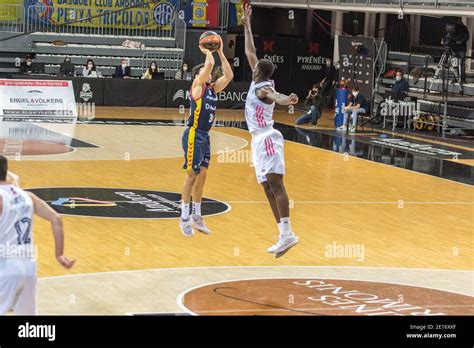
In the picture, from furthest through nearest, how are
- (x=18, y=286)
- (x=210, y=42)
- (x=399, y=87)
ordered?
(x=399, y=87) < (x=210, y=42) < (x=18, y=286)

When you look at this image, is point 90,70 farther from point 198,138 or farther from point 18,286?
point 18,286

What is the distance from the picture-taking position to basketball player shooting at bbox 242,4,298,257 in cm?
1312

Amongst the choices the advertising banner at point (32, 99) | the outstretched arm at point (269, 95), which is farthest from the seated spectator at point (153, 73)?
the outstretched arm at point (269, 95)

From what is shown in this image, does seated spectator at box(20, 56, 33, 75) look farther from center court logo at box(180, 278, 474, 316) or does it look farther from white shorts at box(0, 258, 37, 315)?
white shorts at box(0, 258, 37, 315)

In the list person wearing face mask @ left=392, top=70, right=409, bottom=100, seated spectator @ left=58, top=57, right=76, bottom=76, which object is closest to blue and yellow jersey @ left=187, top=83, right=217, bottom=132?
person wearing face mask @ left=392, top=70, right=409, bottom=100

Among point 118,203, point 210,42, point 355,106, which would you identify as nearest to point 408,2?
point 355,106

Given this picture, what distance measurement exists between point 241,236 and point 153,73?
70.1 ft

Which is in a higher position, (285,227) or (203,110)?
(203,110)

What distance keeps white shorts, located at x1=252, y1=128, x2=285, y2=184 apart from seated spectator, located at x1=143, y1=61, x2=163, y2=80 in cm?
2369

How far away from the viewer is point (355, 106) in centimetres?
3241

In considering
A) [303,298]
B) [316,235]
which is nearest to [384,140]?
[316,235]

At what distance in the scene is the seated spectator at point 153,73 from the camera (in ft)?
121

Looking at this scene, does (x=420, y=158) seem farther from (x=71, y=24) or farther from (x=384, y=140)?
(x=71, y=24)

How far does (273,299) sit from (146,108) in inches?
978
